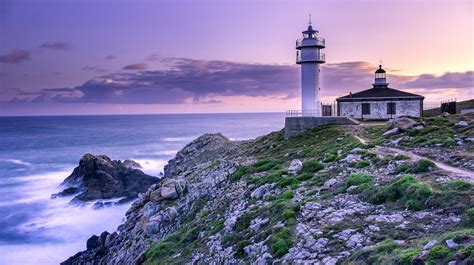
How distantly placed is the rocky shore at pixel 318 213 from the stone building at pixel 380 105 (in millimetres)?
8749

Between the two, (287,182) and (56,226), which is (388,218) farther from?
(56,226)

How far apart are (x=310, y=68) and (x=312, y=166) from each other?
52.9ft

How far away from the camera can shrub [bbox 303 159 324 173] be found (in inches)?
667

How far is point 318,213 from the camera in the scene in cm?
1175

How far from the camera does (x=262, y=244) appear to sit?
11.4m

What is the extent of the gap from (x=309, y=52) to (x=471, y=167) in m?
20.1

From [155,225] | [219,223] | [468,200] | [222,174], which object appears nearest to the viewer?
[468,200]

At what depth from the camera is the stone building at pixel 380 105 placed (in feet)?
106

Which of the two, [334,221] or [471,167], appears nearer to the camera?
[334,221]

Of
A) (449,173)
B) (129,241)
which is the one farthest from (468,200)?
(129,241)

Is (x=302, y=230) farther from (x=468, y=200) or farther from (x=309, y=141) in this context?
(x=309, y=141)

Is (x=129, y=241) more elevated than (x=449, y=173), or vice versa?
(x=449, y=173)

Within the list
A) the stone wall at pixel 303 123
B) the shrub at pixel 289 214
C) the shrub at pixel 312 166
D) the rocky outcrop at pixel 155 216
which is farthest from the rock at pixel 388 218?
the stone wall at pixel 303 123

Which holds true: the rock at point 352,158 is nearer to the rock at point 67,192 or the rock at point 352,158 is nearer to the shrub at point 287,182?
the shrub at point 287,182
